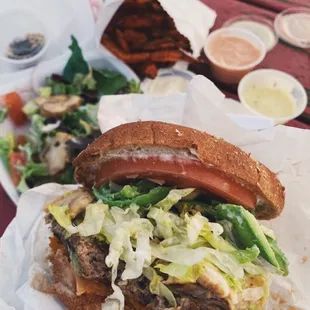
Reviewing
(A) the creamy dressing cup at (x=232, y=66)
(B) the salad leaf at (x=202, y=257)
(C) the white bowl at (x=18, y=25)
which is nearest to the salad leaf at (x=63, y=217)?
(B) the salad leaf at (x=202, y=257)

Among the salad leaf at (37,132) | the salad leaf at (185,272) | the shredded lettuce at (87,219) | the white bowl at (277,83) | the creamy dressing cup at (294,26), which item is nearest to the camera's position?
the salad leaf at (185,272)

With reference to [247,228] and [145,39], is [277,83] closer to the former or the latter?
[145,39]

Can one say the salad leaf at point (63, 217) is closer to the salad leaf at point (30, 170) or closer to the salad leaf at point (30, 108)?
the salad leaf at point (30, 170)

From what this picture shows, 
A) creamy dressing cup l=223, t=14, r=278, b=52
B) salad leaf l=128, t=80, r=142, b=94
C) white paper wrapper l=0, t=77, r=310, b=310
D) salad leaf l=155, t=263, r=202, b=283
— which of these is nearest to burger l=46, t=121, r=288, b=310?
salad leaf l=155, t=263, r=202, b=283

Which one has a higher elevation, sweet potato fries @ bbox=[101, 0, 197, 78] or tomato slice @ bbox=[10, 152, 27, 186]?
sweet potato fries @ bbox=[101, 0, 197, 78]

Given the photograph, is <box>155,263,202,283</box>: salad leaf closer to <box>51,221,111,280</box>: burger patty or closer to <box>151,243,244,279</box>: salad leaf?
<box>151,243,244,279</box>: salad leaf

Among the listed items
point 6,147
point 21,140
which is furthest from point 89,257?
point 21,140
